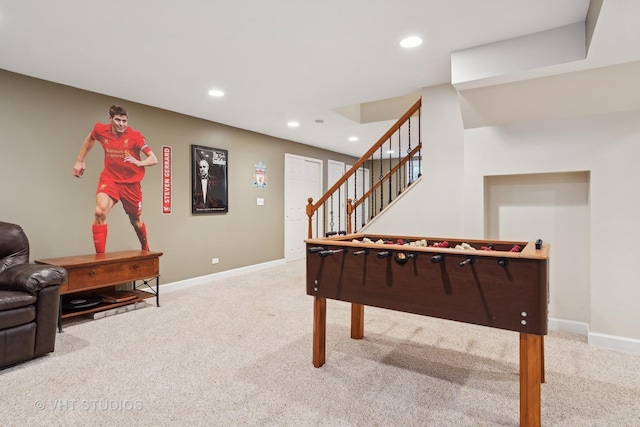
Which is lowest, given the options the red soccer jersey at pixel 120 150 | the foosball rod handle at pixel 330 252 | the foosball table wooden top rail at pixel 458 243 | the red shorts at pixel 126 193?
the foosball rod handle at pixel 330 252

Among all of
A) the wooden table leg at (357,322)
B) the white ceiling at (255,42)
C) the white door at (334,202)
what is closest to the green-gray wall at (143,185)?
the white ceiling at (255,42)

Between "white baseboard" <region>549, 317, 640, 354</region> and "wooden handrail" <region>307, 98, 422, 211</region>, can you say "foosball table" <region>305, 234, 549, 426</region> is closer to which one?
"white baseboard" <region>549, 317, 640, 354</region>

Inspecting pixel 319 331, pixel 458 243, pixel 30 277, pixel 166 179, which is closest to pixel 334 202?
pixel 166 179

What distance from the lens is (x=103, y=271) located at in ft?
11.3

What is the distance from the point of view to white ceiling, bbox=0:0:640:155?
7.50 feet

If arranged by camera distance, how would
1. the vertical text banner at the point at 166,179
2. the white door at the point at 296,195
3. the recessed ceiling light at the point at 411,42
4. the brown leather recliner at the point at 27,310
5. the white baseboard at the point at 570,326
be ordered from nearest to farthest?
the brown leather recliner at the point at 27,310 < the recessed ceiling light at the point at 411,42 < the white baseboard at the point at 570,326 < the vertical text banner at the point at 166,179 < the white door at the point at 296,195

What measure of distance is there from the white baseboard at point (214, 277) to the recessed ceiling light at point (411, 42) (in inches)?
156

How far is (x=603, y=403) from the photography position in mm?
1998

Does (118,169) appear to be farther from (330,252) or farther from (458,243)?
(458,243)

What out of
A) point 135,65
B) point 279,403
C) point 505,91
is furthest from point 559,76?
point 135,65

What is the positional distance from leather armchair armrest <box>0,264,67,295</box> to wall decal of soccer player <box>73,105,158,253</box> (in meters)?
1.31

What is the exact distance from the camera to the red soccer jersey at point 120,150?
402cm

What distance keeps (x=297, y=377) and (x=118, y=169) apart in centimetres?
332

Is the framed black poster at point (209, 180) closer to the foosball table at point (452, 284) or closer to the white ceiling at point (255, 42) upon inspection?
the white ceiling at point (255, 42)
